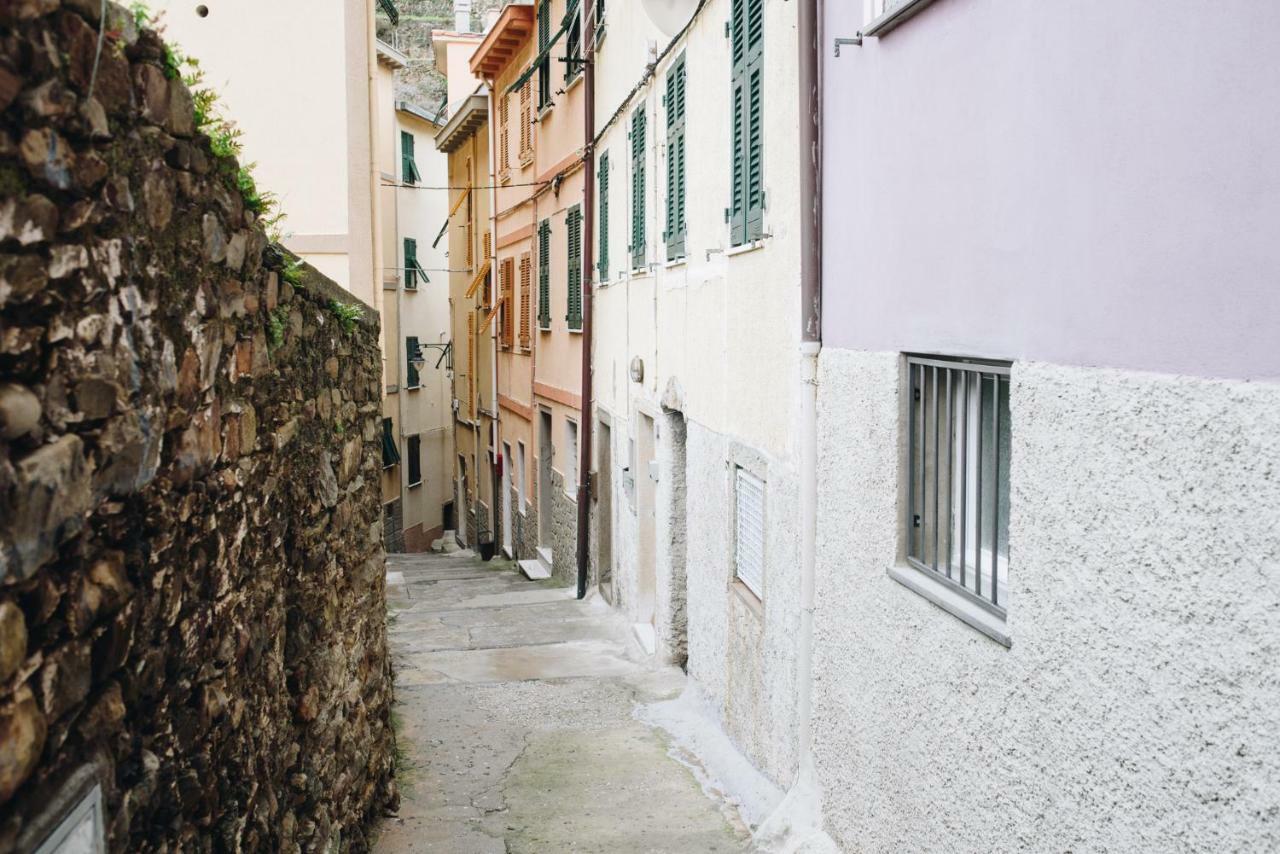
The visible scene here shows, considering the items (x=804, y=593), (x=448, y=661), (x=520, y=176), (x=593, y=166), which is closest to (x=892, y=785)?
(x=804, y=593)

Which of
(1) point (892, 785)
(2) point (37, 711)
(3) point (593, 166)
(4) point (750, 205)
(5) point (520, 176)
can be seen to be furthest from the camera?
(5) point (520, 176)

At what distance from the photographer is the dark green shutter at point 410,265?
30.3 metres

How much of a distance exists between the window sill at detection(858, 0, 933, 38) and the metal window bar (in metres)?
1.32

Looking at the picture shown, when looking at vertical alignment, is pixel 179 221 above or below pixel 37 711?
above

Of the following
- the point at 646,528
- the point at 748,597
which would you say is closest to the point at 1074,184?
the point at 748,597

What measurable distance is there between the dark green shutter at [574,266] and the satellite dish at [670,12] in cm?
661

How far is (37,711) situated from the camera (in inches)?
92.3

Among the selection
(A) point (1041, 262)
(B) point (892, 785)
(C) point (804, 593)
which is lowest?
(B) point (892, 785)

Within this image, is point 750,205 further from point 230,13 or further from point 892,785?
point 230,13

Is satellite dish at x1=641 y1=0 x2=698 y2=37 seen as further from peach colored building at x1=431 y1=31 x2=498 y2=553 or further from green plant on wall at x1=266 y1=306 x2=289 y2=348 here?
peach colored building at x1=431 y1=31 x2=498 y2=553

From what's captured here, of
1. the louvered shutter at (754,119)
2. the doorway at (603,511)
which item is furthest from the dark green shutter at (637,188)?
the louvered shutter at (754,119)

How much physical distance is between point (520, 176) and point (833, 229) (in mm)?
14593

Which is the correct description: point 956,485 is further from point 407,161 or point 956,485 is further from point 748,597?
point 407,161

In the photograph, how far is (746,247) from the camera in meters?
7.72
